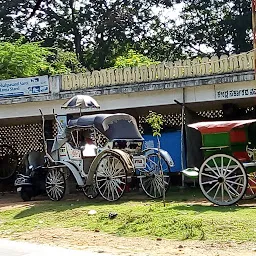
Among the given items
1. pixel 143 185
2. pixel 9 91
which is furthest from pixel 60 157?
pixel 9 91

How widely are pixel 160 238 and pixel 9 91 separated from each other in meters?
9.61

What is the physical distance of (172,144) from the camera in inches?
582

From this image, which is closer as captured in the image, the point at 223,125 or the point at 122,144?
the point at 223,125

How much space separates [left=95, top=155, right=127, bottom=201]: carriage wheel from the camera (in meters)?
12.1

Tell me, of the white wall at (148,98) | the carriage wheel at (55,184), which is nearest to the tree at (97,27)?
the white wall at (148,98)

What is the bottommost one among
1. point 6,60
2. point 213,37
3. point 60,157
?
point 60,157

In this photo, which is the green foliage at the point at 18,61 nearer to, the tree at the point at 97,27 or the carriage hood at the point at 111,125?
the carriage hood at the point at 111,125

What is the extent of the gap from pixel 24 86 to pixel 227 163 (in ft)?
26.4

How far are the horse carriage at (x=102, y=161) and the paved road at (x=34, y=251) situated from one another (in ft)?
12.8

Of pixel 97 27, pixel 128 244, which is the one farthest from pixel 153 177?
pixel 97 27

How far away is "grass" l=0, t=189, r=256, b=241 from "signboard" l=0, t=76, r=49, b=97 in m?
4.35

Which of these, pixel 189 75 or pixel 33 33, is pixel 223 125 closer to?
pixel 189 75

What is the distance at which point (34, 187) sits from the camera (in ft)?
45.8

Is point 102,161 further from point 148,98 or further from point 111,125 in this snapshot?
point 148,98
